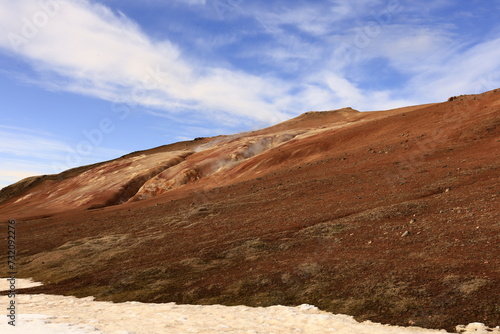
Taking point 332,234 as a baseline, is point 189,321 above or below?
below

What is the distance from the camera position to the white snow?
13750 mm

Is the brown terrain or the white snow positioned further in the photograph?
the brown terrain

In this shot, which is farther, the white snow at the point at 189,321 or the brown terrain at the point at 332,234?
the brown terrain at the point at 332,234

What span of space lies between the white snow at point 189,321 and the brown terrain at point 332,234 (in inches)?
39.8

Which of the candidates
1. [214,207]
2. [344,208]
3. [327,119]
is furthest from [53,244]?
[327,119]

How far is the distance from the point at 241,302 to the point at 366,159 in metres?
34.2

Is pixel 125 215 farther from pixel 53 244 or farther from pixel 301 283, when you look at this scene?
pixel 301 283

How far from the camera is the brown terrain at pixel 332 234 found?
17500mm

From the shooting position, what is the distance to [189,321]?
1600 cm

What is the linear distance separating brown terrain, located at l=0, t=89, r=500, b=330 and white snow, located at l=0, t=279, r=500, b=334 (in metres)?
1.01

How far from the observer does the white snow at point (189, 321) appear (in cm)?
1375

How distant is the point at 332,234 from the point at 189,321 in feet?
45.2

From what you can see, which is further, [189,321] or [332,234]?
[332,234]

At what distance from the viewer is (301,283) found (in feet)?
65.3
